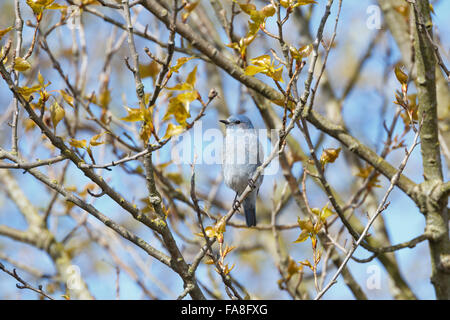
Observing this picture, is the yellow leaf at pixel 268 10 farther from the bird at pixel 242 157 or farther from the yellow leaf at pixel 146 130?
the bird at pixel 242 157

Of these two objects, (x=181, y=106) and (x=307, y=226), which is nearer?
(x=181, y=106)

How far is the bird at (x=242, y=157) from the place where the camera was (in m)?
4.34

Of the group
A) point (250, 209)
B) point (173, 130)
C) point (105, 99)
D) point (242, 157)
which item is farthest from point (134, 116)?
point (250, 209)

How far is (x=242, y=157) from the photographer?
4.36 meters

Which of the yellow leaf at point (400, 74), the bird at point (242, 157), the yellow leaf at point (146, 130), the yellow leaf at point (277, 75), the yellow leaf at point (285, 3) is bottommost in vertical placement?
the yellow leaf at point (146, 130)

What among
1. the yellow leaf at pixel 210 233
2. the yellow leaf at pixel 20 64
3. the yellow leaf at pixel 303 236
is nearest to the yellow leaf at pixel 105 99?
the yellow leaf at pixel 20 64

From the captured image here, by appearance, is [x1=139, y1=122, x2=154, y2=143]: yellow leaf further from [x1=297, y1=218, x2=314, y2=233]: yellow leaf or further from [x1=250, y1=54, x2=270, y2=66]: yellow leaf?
[x1=297, y1=218, x2=314, y2=233]: yellow leaf

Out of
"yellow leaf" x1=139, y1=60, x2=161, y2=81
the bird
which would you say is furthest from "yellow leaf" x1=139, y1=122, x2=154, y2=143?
the bird

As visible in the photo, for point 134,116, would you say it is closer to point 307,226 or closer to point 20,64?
point 20,64

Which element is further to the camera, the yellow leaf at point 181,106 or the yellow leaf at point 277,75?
the yellow leaf at point 277,75
